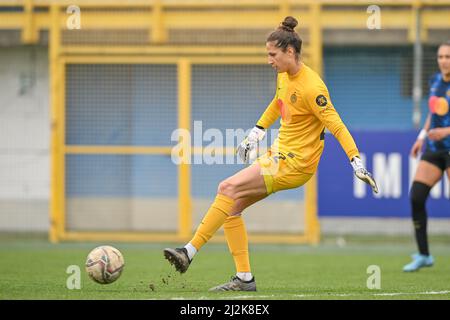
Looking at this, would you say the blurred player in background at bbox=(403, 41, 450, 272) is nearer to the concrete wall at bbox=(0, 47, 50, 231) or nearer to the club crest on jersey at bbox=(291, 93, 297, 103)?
the club crest on jersey at bbox=(291, 93, 297, 103)

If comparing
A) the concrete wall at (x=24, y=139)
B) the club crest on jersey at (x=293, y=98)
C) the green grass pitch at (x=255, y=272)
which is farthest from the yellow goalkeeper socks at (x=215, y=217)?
the concrete wall at (x=24, y=139)

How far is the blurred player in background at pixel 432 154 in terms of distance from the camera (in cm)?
1099

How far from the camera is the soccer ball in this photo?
26.7 feet

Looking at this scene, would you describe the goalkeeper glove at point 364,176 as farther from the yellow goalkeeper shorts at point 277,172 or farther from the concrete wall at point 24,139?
the concrete wall at point 24,139

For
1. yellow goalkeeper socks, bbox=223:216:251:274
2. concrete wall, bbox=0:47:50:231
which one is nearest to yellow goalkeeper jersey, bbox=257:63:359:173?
yellow goalkeeper socks, bbox=223:216:251:274

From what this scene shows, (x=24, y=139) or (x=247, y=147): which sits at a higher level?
(x=24, y=139)

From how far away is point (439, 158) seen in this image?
436 inches

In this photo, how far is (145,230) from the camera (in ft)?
51.9

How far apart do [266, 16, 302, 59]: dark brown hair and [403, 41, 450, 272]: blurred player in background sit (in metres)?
3.10

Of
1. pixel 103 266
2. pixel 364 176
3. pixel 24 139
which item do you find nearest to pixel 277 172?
pixel 364 176

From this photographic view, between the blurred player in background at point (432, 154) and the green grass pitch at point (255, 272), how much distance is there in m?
0.36

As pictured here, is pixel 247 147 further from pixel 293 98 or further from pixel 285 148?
pixel 293 98

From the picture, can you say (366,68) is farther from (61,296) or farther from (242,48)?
(61,296)

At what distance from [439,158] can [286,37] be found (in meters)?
3.49
